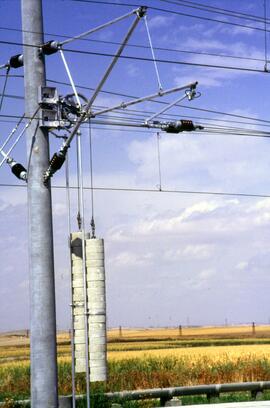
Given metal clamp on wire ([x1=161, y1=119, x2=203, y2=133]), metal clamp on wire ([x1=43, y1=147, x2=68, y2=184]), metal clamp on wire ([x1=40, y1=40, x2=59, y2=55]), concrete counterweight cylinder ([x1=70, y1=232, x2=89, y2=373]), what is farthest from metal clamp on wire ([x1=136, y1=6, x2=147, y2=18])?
concrete counterweight cylinder ([x1=70, y1=232, x2=89, y2=373])

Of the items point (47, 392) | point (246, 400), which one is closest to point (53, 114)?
point (47, 392)

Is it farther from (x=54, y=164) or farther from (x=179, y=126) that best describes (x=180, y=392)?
(x=54, y=164)

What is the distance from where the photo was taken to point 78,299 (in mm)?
17203

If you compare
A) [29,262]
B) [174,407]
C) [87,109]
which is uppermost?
[87,109]

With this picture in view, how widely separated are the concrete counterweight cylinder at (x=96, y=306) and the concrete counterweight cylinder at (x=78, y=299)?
0.15 metres

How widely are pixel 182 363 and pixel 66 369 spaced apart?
383 cm

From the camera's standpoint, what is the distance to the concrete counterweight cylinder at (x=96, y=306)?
56.1ft

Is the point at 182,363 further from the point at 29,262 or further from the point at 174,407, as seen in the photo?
the point at 29,262

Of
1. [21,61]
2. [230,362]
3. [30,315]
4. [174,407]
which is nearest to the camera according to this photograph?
[30,315]

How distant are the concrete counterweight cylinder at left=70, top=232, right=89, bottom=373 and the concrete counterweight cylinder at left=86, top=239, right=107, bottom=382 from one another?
0.15 meters

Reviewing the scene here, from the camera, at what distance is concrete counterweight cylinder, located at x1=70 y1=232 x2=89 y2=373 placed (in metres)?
17.2

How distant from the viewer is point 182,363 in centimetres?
2933

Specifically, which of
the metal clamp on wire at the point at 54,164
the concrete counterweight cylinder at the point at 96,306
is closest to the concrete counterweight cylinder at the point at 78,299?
the concrete counterweight cylinder at the point at 96,306

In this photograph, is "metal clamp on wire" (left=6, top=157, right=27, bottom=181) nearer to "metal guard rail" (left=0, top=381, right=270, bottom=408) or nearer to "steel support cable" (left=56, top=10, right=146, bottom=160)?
"steel support cable" (left=56, top=10, right=146, bottom=160)
